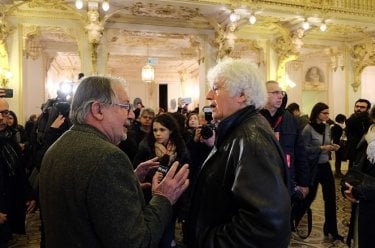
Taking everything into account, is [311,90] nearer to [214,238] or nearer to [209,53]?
[209,53]

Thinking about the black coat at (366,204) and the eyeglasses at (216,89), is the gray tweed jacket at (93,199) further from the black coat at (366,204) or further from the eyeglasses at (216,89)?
the black coat at (366,204)

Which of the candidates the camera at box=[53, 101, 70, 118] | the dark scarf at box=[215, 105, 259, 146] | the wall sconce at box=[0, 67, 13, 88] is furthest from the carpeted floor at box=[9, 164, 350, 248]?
the wall sconce at box=[0, 67, 13, 88]

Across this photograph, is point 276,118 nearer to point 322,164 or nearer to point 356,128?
point 322,164

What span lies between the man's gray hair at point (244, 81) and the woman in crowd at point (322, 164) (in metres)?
3.26

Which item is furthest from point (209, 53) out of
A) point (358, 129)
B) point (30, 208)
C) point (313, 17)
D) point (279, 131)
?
point (30, 208)

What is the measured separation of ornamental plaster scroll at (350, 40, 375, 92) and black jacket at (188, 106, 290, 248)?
13.2 m

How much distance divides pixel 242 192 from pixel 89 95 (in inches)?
31.1

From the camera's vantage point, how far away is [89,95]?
1.66 metres

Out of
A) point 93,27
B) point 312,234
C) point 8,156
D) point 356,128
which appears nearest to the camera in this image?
point 8,156

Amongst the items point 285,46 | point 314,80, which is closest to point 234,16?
point 285,46

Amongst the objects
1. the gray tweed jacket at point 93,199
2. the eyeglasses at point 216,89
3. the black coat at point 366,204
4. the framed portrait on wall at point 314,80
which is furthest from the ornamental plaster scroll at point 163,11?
the framed portrait on wall at point 314,80

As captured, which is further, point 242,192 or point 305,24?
point 305,24

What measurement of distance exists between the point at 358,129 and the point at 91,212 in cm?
591

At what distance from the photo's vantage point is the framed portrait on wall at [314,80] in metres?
17.6
